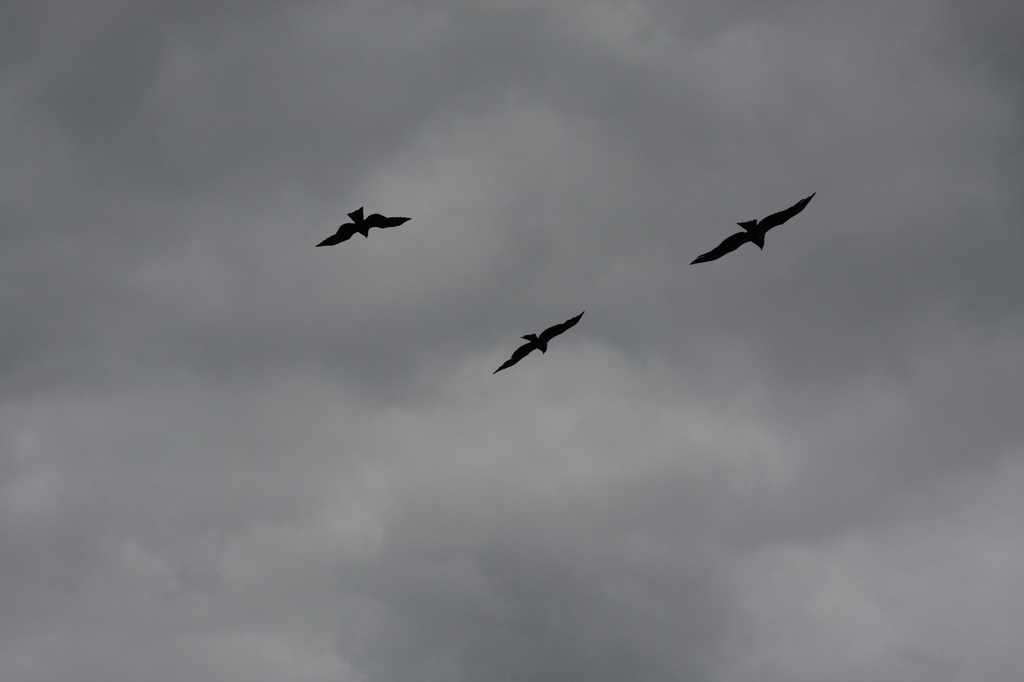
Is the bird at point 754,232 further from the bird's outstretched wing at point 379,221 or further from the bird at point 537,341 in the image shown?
the bird's outstretched wing at point 379,221

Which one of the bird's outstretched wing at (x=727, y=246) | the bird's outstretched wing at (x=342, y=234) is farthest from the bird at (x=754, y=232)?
the bird's outstretched wing at (x=342, y=234)

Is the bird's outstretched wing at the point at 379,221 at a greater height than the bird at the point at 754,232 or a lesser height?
greater

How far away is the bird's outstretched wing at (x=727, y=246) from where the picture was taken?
44094 millimetres

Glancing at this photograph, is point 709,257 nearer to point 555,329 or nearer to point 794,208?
point 794,208

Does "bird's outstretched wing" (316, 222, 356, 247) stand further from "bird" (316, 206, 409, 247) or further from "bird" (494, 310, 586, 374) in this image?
"bird" (494, 310, 586, 374)

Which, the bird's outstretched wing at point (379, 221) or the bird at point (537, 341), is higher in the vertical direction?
the bird's outstretched wing at point (379, 221)

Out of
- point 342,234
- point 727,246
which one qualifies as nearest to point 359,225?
point 342,234

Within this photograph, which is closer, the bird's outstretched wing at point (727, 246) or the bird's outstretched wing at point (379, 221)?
the bird's outstretched wing at point (727, 246)

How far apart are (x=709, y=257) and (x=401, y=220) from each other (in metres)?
24.4

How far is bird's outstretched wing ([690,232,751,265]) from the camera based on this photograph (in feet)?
145

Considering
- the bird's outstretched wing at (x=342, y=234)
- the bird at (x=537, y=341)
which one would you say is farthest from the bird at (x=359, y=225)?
the bird at (x=537, y=341)

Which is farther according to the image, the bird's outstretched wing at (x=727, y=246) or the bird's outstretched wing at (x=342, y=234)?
the bird's outstretched wing at (x=342, y=234)

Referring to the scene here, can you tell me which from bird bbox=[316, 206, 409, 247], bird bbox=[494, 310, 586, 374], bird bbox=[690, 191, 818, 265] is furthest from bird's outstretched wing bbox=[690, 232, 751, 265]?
bird bbox=[316, 206, 409, 247]

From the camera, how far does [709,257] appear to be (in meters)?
43.8
